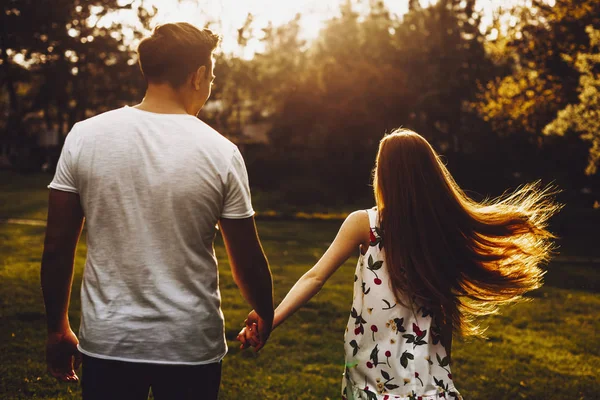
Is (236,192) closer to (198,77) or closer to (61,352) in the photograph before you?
(198,77)

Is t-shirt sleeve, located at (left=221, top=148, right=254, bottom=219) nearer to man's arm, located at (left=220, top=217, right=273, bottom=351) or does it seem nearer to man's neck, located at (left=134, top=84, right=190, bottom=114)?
man's arm, located at (left=220, top=217, right=273, bottom=351)

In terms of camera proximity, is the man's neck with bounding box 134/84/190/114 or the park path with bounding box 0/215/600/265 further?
the park path with bounding box 0/215/600/265

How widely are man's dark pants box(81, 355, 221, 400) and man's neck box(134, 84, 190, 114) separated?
3.12ft

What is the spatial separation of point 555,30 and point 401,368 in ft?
70.4

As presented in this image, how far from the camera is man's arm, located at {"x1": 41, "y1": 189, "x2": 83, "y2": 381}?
7.68 ft

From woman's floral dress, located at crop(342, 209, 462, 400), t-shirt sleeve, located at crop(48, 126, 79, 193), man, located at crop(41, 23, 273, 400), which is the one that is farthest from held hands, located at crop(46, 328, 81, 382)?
woman's floral dress, located at crop(342, 209, 462, 400)

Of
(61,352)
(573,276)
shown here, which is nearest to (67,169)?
(61,352)

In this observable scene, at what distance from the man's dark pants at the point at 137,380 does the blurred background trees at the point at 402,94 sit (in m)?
17.4

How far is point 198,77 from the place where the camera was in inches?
95.8

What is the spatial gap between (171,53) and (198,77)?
14 cm

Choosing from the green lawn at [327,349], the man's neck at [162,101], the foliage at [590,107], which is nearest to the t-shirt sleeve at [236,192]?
the man's neck at [162,101]

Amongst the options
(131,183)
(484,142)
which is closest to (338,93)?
(484,142)

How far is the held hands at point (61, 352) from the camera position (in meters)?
2.47

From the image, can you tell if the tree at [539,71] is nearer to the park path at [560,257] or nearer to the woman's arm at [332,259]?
the park path at [560,257]
